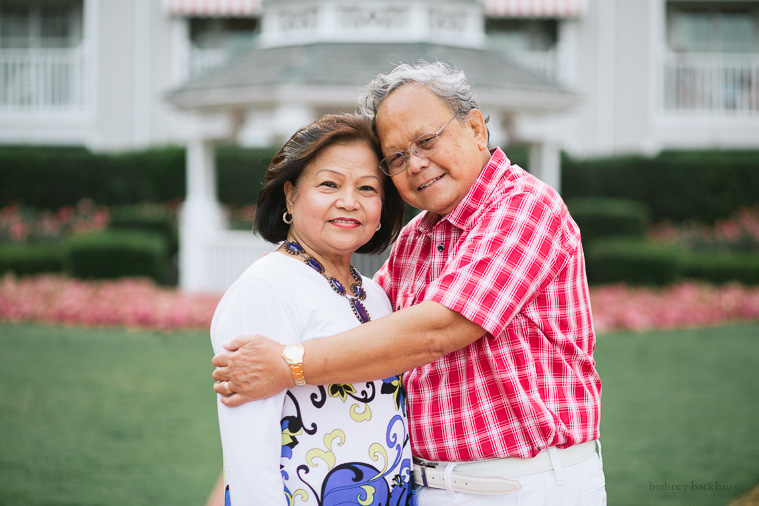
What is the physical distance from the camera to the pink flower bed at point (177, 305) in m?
9.64

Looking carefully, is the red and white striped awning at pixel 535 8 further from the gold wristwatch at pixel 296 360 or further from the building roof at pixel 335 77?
the gold wristwatch at pixel 296 360

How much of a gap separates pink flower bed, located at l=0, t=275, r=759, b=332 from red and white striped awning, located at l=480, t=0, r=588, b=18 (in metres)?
8.67

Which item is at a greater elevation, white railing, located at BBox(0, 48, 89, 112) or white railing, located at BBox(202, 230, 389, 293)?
white railing, located at BBox(0, 48, 89, 112)

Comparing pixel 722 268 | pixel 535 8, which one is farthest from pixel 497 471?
pixel 535 8

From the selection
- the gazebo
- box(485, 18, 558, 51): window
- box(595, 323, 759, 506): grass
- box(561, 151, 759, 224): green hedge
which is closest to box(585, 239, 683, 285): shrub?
the gazebo

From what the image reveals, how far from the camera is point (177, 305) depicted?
9.88 m

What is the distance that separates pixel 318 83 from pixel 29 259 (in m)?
6.01

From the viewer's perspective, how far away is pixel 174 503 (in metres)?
4.67

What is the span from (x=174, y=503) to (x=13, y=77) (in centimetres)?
1631

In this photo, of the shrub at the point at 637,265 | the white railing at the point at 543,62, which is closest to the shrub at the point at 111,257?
the shrub at the point at 637,265

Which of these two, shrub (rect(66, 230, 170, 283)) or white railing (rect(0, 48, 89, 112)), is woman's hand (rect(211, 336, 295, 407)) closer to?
shrub (rect(66, 230, 170, 283))

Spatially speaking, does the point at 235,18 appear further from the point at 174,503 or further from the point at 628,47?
the point at 174,503

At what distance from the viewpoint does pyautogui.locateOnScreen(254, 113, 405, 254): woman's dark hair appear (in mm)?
2277

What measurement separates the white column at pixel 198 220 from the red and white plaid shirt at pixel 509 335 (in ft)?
30.0
